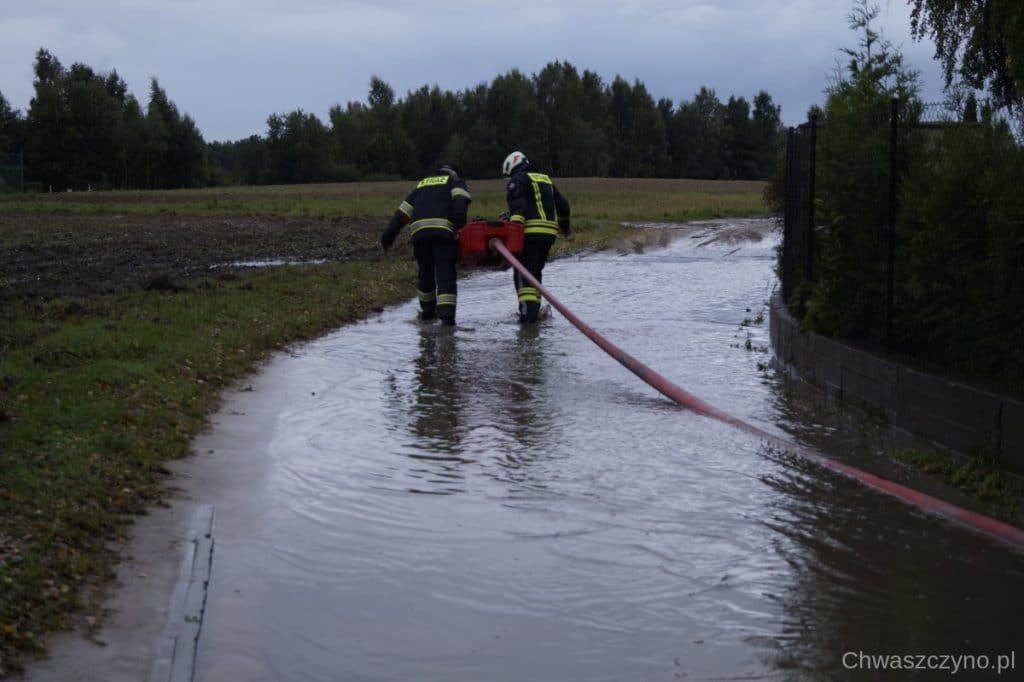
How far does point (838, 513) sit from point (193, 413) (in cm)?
470

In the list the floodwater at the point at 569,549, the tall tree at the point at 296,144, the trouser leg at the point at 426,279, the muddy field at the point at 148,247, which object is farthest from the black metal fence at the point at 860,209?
the tall tree at the point at 296,144

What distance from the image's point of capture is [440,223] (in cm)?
1420

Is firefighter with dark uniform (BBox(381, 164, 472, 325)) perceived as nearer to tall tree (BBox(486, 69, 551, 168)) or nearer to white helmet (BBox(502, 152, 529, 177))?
white helmet (BBox(502, 152, 529, 177))

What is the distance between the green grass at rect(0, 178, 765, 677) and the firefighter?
7.67 ft

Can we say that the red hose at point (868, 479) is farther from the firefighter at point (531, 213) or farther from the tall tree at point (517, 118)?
the tall tree at point (517, 118)

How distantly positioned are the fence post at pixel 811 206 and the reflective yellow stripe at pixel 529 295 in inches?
146

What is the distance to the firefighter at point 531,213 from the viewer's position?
1471cm

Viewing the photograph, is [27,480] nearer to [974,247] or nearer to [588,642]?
[588,642]

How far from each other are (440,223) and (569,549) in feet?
27.5

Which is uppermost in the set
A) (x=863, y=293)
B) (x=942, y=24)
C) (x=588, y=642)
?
(x=942, y=24)

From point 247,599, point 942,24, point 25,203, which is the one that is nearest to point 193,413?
point 247,599

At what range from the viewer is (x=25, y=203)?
52.1 metres

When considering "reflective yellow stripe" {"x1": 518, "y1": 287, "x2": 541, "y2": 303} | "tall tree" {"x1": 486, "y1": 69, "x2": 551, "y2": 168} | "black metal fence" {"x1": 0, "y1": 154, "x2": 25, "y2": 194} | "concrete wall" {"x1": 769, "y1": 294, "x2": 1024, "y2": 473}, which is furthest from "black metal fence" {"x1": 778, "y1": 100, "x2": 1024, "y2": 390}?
"tall tree" {"x1": 486, "y1": 69, "x2": 551, "y2": 168}

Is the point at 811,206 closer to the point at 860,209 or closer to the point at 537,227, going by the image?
the point at 860,209
